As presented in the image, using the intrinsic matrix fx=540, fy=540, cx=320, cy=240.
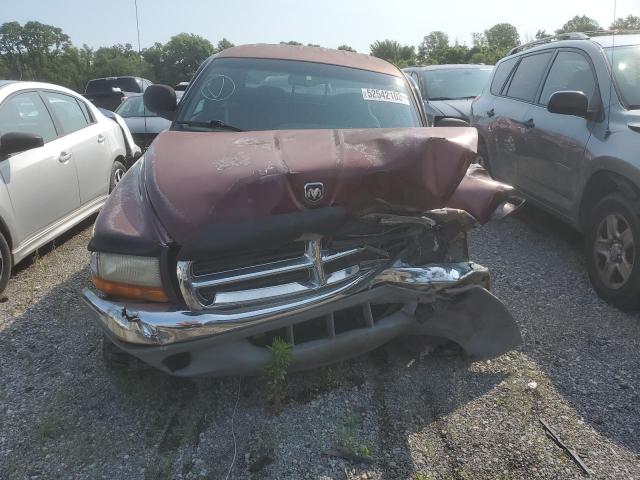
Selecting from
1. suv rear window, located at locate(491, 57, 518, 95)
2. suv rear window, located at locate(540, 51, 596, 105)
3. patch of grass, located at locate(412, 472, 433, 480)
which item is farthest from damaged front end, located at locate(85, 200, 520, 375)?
suv rear window, located at locate(491, 57, 518, 95)

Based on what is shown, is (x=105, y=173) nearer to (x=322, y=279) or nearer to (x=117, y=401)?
(x=117, y=401)

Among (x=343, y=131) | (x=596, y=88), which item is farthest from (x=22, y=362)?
(x=596, y=88)

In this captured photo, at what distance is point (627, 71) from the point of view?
4.14 m

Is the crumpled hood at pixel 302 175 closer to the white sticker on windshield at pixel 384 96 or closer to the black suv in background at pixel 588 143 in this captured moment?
the white sticker on windshield at pixel 384 96

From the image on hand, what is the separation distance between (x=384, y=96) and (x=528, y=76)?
2460mm

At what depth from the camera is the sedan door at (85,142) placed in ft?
17.3

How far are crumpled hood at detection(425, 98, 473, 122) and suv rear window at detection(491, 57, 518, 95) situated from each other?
1.36 meters

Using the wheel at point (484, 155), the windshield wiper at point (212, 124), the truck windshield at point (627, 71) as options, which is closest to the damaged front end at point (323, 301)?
the windshield wiper at point (212, 124)

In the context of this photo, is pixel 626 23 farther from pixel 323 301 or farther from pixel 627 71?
pixel 323 301

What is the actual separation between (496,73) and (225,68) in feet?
12.5

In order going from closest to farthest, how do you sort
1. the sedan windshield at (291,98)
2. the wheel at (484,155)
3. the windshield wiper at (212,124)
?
the windshield wiper at (212,124) < the sedan windshield at (291,98) < the wheel at (484,155)

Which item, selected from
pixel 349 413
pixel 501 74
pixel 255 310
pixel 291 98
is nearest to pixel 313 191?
pixel 255 310

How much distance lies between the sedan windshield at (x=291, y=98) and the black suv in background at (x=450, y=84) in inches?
183

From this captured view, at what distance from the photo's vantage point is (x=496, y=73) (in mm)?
6512
